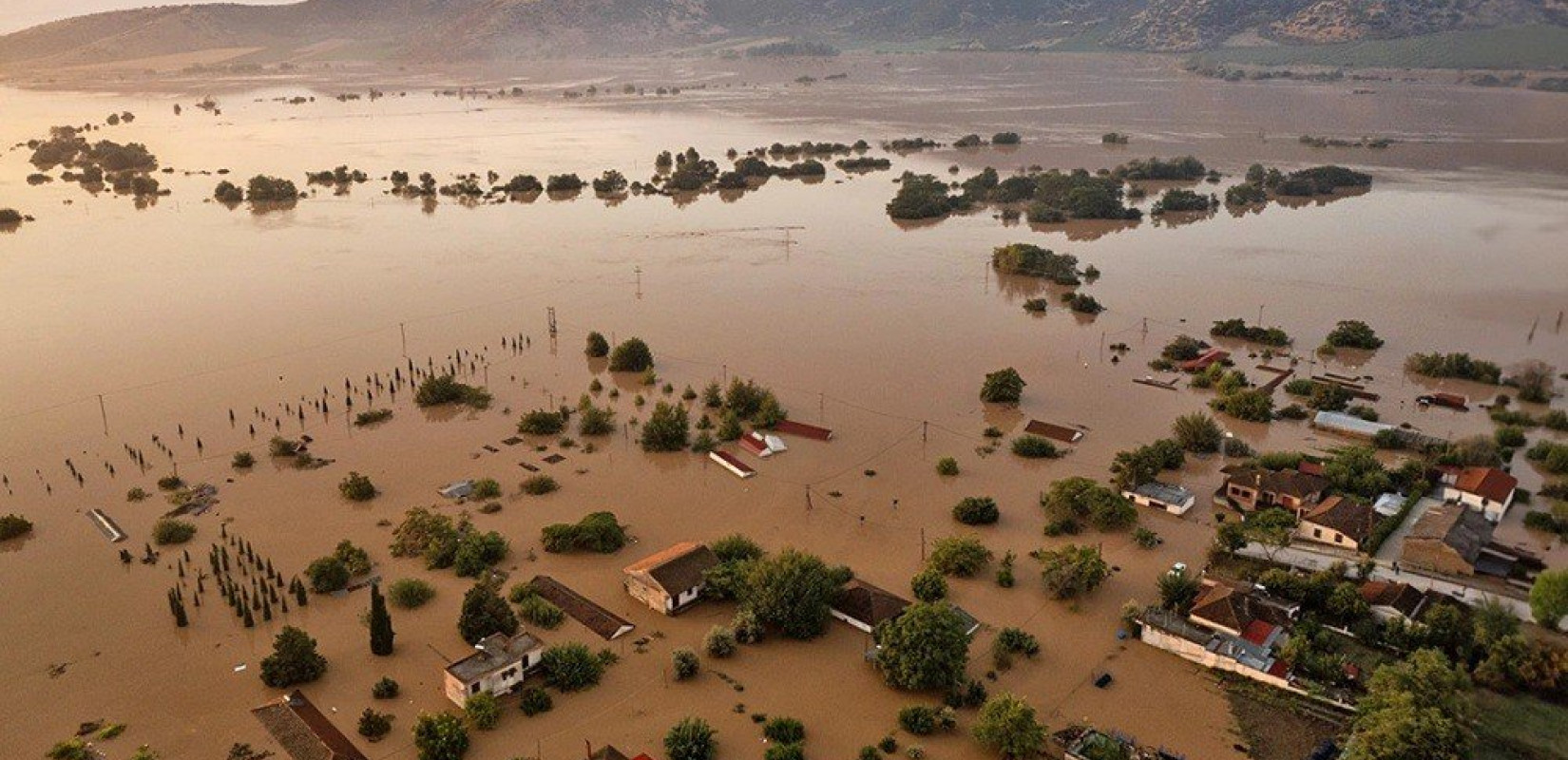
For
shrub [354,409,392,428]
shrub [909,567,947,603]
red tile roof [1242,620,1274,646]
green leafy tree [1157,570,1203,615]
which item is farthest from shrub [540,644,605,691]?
shrub [354,409,392,428]

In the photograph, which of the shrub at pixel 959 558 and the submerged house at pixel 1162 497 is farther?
the submerged house at pixel 1162 497

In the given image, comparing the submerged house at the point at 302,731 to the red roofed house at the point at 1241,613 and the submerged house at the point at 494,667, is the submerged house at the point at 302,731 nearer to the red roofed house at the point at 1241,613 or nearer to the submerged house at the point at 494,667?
the submerged house at the point at 494,667

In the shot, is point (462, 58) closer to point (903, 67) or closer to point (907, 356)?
point (903, 67)

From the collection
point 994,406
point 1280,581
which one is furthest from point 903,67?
point 1280,581

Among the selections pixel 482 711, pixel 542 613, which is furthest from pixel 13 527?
pixel 482 711

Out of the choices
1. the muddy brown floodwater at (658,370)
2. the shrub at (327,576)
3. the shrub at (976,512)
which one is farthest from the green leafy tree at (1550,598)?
the shrub at (327,576)

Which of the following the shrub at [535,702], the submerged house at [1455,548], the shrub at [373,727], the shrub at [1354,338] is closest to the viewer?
the shrub at [373,727]

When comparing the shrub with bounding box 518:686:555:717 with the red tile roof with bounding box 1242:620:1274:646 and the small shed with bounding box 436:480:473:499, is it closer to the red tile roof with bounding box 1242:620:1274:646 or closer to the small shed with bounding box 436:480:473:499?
the small shed with bounding box 436:480:473:499
